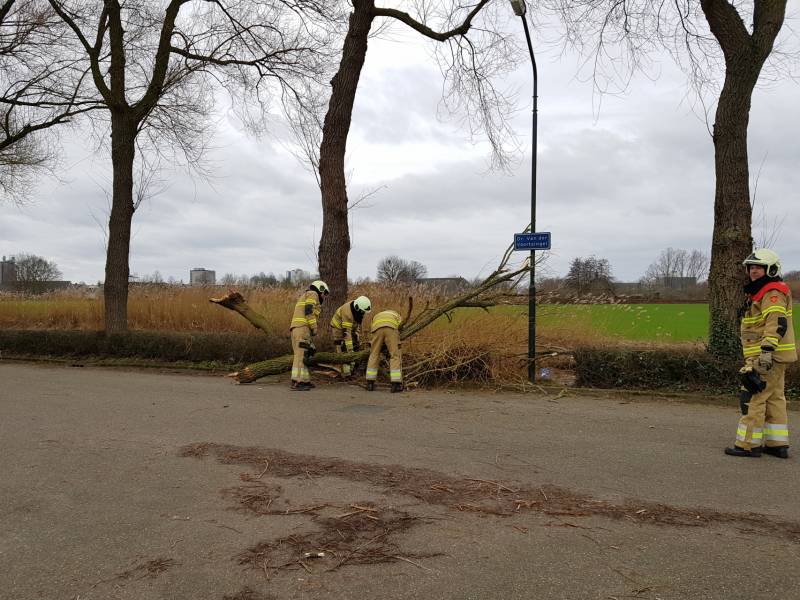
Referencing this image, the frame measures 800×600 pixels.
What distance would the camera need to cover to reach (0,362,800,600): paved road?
11.0 ft

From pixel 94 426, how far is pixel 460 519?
16.7 ft

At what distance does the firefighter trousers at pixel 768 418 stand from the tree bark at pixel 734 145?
3.58 metres

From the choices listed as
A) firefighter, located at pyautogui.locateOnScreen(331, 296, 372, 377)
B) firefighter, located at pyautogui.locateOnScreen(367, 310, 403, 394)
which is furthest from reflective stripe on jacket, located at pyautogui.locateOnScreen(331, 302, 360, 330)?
firefighter, located at pyautogui.locateOnScreen(367, 310, 403, 394)

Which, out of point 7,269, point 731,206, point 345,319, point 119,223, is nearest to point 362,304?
point 345,319

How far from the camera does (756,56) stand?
9367 mm

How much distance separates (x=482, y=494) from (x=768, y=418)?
323 centimetres

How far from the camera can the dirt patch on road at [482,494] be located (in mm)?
4164

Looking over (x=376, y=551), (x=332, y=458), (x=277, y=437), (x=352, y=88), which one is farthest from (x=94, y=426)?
(x=352, y=88)

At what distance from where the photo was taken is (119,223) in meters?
14.6

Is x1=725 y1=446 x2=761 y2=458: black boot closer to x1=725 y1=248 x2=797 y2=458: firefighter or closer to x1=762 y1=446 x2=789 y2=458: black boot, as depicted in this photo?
x1=725 y1=248 x2=797 y2=458: firefighter

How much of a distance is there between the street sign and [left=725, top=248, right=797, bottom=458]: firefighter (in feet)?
13.9

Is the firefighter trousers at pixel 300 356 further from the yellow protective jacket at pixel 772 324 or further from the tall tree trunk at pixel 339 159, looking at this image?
the yellow protective jacket at pixel 772 324

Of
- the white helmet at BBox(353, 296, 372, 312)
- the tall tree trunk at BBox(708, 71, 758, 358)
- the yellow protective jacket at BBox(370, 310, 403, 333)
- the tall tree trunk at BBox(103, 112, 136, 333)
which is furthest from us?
the tall tree trunk at BBox(103, 112, 136, 333)

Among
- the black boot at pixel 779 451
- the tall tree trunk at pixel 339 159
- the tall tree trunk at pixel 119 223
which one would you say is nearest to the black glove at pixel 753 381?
the black boot at pixel 779 451
